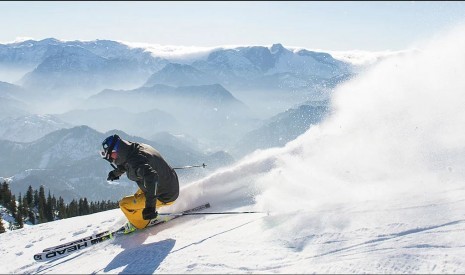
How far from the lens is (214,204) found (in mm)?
13953

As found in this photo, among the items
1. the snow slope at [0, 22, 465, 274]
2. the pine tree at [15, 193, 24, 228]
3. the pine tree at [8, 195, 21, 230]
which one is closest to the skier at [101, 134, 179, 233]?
the snow slope at [0, 22, 465, 274]

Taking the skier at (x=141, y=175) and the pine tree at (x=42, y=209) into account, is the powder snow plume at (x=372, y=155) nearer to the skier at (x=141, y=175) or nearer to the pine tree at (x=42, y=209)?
the skier at (x=141, y=175)

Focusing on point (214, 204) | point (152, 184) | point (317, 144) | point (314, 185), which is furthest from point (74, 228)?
point (317, 144)

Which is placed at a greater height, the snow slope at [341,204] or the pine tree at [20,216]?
the snow slope at [341,204]

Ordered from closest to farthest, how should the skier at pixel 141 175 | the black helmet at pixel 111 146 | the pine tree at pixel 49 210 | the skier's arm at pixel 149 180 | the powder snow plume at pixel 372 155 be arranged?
1. the skier's arm at pixel 149 180
2. the skier at pixel 141 175
3. the black helmet at pixel 111 146
4. the powder snow plume at pixel 372 155
5. the pine tree at pixel 49 210

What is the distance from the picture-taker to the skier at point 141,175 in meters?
10.2

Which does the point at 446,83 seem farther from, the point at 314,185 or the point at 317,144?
the point at 314,185

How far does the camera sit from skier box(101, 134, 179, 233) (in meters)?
10.2

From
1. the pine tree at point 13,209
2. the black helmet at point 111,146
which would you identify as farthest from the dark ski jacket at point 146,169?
the pine tree at point 13,209

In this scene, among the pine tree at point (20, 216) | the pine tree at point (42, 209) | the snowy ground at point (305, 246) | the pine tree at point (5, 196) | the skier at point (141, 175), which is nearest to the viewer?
the snowy ground at point (305, 246)

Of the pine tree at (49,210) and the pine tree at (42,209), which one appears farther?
the pine tree at (49,210)

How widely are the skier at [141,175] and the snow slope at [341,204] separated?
75 centimetres

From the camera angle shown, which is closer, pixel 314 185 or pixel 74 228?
pixel 314 185

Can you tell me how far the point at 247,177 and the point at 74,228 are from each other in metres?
7.08
